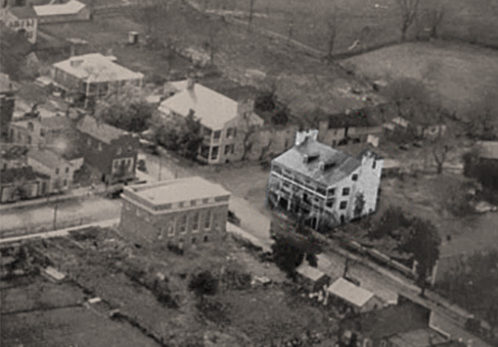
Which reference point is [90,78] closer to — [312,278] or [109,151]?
[109,151]

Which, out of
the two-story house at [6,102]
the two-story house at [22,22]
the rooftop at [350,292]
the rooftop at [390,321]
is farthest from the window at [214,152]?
the two-story house at [22,22]

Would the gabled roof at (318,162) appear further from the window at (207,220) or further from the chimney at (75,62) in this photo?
the chimney at (75,62)

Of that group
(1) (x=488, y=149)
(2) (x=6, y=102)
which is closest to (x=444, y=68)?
(1) (x=488, y=149)

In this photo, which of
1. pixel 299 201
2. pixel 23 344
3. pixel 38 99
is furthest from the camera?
pixel 38 99

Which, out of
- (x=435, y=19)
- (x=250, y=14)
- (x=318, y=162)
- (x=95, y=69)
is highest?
(x=318, y=162)

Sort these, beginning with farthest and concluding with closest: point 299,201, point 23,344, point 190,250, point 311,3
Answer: point 311,3 → point 299,201 → point 190,250 → point 23,344

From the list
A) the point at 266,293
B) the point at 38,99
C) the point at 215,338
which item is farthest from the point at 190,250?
the point at 38,99

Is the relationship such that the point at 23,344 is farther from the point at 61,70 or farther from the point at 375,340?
the point at 61,70
